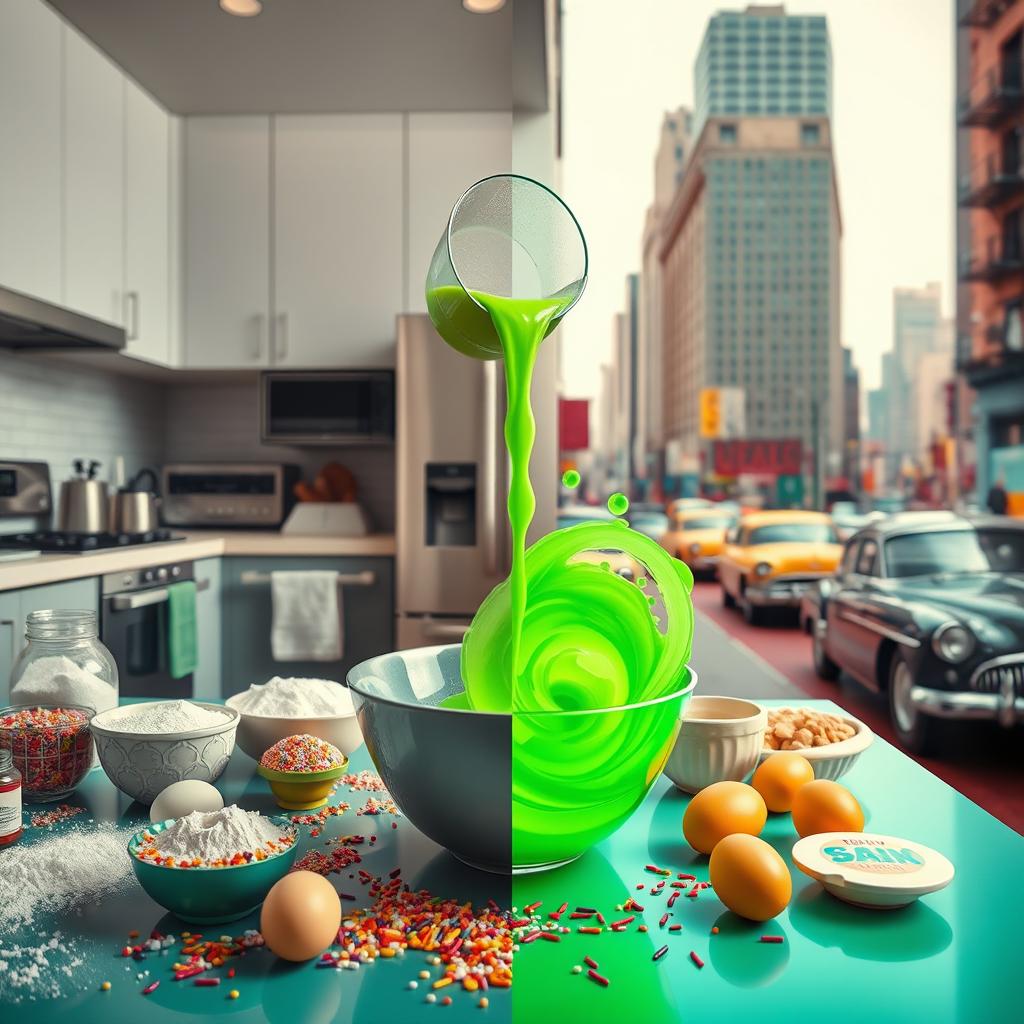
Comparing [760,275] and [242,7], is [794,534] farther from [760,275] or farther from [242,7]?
[760,275]

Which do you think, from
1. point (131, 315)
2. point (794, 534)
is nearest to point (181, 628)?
point (131, 315)

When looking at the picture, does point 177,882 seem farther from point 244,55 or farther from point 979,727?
point 979,727

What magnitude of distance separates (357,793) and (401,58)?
9.68ft

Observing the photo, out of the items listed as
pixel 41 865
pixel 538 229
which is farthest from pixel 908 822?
pixel 41 865

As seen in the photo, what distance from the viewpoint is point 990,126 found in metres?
14.5

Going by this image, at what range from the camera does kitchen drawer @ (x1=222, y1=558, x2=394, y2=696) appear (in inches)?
137

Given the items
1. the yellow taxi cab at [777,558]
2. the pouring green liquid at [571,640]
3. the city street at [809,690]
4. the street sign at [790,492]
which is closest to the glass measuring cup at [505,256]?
the pouring green liquid at [571,640]

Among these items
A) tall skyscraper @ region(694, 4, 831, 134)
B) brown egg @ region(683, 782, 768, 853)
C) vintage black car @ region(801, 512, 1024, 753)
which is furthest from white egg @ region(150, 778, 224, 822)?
tall skyscraper @ region(694, 4, 831, 134)

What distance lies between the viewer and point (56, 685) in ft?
3.11

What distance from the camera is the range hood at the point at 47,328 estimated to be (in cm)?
246

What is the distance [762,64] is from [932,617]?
83.5 feet

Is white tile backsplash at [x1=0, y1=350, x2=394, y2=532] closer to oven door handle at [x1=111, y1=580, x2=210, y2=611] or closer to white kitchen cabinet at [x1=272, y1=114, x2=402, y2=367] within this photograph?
white kitchen cabinet at [x1=272, y1=114, x2=402, y2=367]

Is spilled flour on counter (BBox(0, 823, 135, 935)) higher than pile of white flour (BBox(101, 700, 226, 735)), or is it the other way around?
pile of white flour (BBox(101, 700, 226, 735))

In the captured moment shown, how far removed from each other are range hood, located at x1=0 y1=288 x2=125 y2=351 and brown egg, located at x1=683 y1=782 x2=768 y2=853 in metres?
2.28
